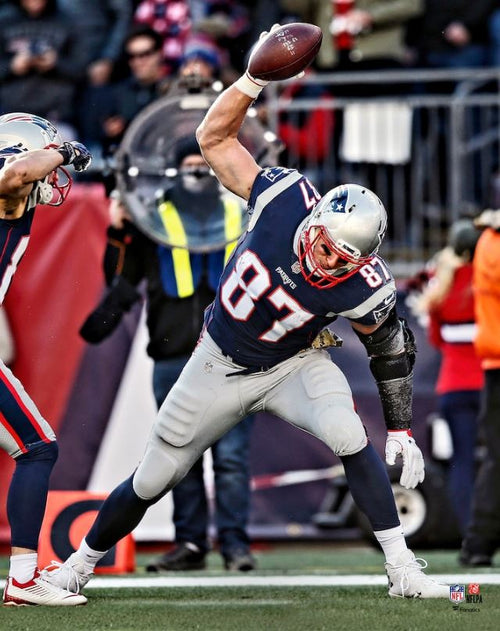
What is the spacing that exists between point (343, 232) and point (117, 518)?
4.20 ft

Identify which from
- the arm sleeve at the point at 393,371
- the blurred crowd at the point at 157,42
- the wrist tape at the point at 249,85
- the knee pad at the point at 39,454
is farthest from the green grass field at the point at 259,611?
the blurred crowd at the point at 157,42

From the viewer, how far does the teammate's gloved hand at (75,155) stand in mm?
4590

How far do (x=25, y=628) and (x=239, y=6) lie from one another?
651 cm

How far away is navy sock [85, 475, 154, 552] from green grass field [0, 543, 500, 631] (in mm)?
216

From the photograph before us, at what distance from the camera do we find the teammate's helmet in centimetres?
435

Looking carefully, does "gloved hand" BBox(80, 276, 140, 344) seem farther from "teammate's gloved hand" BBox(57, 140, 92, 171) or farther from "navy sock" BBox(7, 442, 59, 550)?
"navy sock" BBox(7, 442, 59, 550)

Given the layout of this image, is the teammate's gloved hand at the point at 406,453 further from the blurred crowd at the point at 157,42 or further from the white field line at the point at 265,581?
the blurred crowd at the point at 157,42

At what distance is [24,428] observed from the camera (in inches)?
183

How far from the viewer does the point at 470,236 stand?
22.8 feet

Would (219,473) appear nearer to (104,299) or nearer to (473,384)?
(104,299)

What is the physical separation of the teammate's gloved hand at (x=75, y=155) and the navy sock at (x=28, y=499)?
0.99m

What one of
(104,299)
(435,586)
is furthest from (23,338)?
(435,586)

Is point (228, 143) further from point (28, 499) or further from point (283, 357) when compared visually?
point (28, 499)

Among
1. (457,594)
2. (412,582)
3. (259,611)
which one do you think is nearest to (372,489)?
(412,582)
